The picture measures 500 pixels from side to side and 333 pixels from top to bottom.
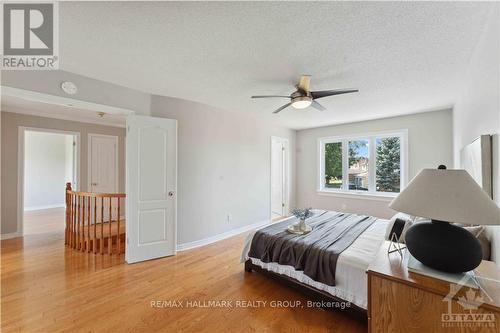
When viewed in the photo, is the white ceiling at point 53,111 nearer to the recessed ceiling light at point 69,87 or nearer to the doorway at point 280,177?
the recessed ceiling light at point 69,87

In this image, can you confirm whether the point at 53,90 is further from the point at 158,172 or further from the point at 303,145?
the point at 303,145

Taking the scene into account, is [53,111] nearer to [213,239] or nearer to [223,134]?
[223,134]

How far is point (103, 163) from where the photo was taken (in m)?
5.17

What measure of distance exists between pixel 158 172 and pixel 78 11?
207 centimetres

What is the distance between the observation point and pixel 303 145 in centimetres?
592

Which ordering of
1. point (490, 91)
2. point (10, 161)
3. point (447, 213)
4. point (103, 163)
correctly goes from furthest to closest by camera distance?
point (103, 163)
point (10, 161)
point (490, 91)
point (447, 213)

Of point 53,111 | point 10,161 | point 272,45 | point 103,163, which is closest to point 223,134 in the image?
point 272,45

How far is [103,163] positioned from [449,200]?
6.14 metres

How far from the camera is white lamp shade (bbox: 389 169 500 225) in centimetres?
95

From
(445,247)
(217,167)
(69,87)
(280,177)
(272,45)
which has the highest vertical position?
(272,45)

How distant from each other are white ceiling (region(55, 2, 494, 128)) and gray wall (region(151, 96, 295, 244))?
0.67 metres

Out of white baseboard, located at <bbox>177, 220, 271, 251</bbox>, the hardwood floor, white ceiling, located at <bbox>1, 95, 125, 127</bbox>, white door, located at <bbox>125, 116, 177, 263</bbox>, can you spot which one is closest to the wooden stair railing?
the hardwood floor

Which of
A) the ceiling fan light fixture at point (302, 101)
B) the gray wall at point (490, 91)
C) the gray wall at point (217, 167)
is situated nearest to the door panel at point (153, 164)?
the gray wall at point (217, 167)

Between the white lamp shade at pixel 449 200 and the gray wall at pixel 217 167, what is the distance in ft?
10.2
